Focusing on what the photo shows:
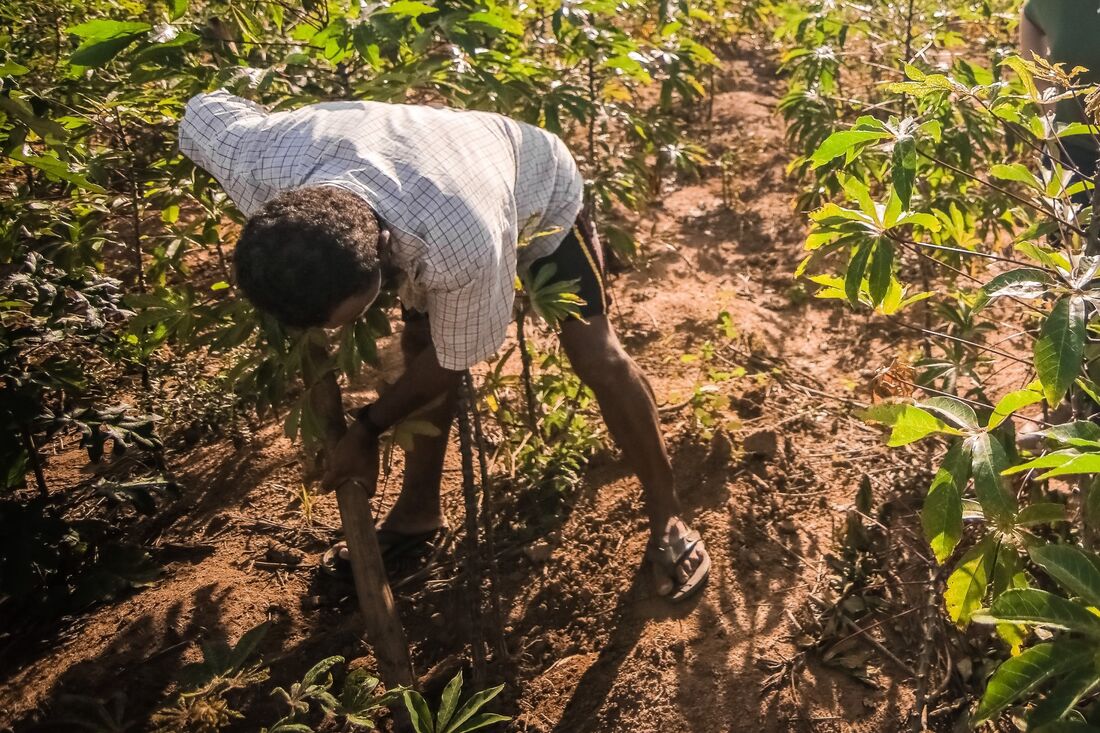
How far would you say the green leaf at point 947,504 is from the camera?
1.43 metres

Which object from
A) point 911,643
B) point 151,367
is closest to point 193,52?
point 151,367

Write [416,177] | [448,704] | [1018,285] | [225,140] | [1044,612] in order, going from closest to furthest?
[1044,612] < [1018,285] < [448,704] < [416,177] < [225,140]

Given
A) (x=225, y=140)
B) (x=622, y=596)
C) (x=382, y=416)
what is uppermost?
(x=225, y=140)

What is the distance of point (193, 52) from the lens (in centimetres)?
216

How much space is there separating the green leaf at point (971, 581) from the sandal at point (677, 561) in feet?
3.02

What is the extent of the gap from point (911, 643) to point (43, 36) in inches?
130

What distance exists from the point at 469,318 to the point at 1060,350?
1018mm

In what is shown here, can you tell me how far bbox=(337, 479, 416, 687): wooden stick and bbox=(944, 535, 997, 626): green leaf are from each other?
3.55ft

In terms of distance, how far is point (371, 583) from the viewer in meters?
1.88

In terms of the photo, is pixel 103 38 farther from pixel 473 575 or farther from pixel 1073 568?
pixel 1073 568

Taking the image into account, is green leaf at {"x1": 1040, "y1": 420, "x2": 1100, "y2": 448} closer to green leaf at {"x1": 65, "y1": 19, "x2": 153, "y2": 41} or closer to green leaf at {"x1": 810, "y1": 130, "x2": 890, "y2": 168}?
green leaf at {"x1": 810, "y1": 130, "x2": 890, "y2": 168}

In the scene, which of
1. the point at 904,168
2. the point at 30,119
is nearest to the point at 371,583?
the point at 30,119

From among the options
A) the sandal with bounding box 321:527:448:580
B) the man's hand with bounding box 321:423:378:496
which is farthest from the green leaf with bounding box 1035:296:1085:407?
the sandal with bounding box 321:527:448:580

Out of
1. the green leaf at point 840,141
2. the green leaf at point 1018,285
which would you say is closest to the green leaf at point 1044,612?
the green leaf at point 1018,285
